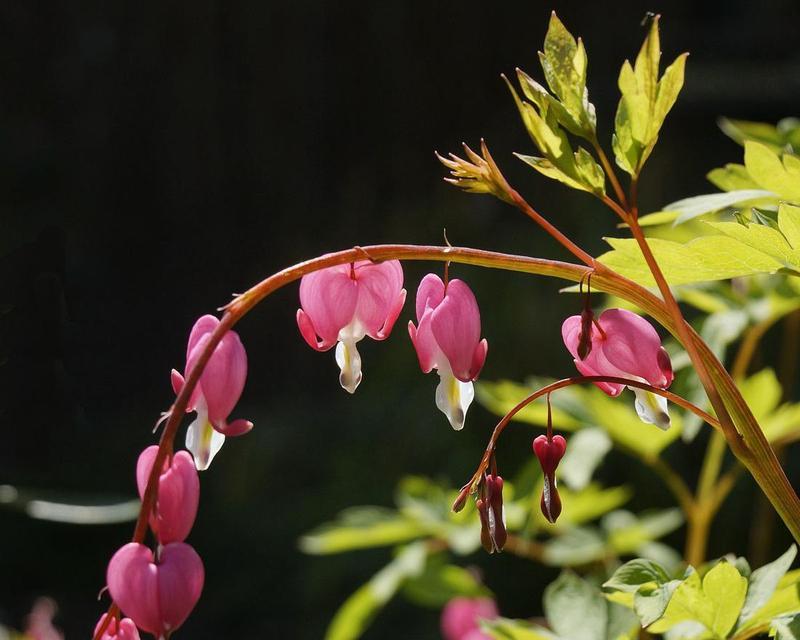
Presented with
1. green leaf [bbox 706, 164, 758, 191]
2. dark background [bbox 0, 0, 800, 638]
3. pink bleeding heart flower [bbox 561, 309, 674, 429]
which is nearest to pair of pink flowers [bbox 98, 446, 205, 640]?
pink bleeding heart flower [bbox 561, 309, 674, 429]

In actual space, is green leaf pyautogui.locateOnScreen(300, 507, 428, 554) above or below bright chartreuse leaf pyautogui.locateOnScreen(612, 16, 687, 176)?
below

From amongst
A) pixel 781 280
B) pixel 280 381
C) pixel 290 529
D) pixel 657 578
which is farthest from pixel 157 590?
pixel 280 381

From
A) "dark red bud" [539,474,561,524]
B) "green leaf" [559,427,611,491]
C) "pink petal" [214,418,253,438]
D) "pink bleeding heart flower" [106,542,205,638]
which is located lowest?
"green leaf" [559,427,611,491]

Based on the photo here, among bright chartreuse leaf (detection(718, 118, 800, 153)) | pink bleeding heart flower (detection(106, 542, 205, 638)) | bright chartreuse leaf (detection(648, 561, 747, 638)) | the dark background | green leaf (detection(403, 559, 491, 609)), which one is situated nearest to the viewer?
pink bleeding heart flower (detection(106, 542, 205, 638))

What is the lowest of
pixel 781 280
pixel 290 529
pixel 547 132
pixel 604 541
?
pixel 290 529

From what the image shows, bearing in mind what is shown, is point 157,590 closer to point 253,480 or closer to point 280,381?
point 253,480

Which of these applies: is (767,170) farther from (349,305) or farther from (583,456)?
(583,456)

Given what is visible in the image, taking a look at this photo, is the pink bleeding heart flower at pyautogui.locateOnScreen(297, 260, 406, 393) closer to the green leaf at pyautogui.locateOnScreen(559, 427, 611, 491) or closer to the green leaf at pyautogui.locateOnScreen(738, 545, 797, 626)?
the green leaf at pyautogui.locateOnScreen(738, 545, 797, 626)
